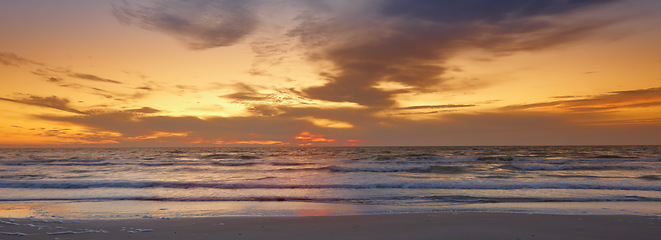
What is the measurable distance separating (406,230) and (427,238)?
813 millimetres

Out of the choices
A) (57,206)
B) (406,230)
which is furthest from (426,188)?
(57,206)

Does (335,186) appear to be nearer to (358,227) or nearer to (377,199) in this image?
(377,199)

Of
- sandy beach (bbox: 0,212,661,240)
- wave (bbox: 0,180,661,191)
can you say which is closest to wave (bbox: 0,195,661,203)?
wave (bbox: 0,180,661,191)

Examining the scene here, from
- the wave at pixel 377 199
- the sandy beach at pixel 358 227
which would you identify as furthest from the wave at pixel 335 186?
the sandy beach at pixel 358 227

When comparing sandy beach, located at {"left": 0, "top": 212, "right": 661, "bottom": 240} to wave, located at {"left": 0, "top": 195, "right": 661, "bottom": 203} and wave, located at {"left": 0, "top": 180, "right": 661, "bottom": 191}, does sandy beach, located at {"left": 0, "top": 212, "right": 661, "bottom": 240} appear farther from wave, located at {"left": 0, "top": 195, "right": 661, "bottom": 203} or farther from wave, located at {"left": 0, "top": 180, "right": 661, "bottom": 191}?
wave, located at {"left": 0, "top": 180, "right": 661, "bottom": 191}

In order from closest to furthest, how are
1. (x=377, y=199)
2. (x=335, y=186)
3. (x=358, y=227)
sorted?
(x=358, y=227)
(x=377, y=199)
(x=335, y=186)

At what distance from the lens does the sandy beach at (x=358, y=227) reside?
27.3 ft

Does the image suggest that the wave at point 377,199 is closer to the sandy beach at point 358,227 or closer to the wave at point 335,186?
the wave at point 335,186

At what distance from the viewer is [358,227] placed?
9.09m

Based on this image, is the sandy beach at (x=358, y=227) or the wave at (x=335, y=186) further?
the wave at (x=335, y=186)

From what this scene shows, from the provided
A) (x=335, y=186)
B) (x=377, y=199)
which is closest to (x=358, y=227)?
(x=377, y=199)

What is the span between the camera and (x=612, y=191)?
689 inches

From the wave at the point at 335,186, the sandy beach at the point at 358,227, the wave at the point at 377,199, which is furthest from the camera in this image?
the wave at the point at 335,186

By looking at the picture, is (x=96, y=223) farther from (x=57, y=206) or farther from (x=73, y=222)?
(x=57, y=206)
